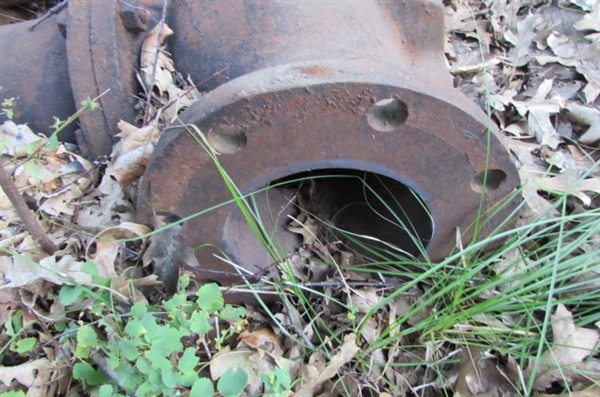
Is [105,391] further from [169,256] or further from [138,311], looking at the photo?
[169,256]

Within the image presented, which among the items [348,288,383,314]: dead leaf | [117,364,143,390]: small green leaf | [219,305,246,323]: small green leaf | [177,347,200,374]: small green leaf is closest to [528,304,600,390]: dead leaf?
[348,288,383,314]: dead leaf

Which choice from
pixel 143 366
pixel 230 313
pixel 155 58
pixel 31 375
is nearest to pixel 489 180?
pixel 230 313

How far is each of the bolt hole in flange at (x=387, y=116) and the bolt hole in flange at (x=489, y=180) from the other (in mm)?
296

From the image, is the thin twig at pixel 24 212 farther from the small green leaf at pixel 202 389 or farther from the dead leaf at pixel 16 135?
the small green leaf at pixel 202 389

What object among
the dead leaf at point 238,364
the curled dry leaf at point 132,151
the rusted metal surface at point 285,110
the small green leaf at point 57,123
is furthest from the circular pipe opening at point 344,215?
the small green leaf at point 57,123

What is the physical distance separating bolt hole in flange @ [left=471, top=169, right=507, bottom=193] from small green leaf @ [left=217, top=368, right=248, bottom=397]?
2.53ft

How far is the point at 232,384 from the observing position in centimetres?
108

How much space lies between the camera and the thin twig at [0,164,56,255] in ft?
4.16

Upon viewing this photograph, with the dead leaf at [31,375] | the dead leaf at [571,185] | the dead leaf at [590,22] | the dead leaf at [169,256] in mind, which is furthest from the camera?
the dead leaf at [590,22]

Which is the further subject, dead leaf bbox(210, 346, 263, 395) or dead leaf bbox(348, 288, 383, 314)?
dead leaf bbox(348, 288, 383, 314)

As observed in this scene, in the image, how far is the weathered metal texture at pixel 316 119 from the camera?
44.9 inches

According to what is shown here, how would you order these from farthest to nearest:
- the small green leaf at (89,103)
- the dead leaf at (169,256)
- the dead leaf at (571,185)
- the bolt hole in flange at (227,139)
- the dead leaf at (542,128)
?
the dead leaf at (542,128) → the dead leaf at (571,185) → the small green leaf at (89,103) → the dead leaf at (169,256) → the bolt hole in flange at (227,139)

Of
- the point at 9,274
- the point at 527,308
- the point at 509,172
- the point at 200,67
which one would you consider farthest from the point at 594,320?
the point at 9,274

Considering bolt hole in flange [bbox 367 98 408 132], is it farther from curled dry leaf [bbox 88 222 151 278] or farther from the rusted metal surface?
curled dry leaf [bbox 88 222 151 278]
